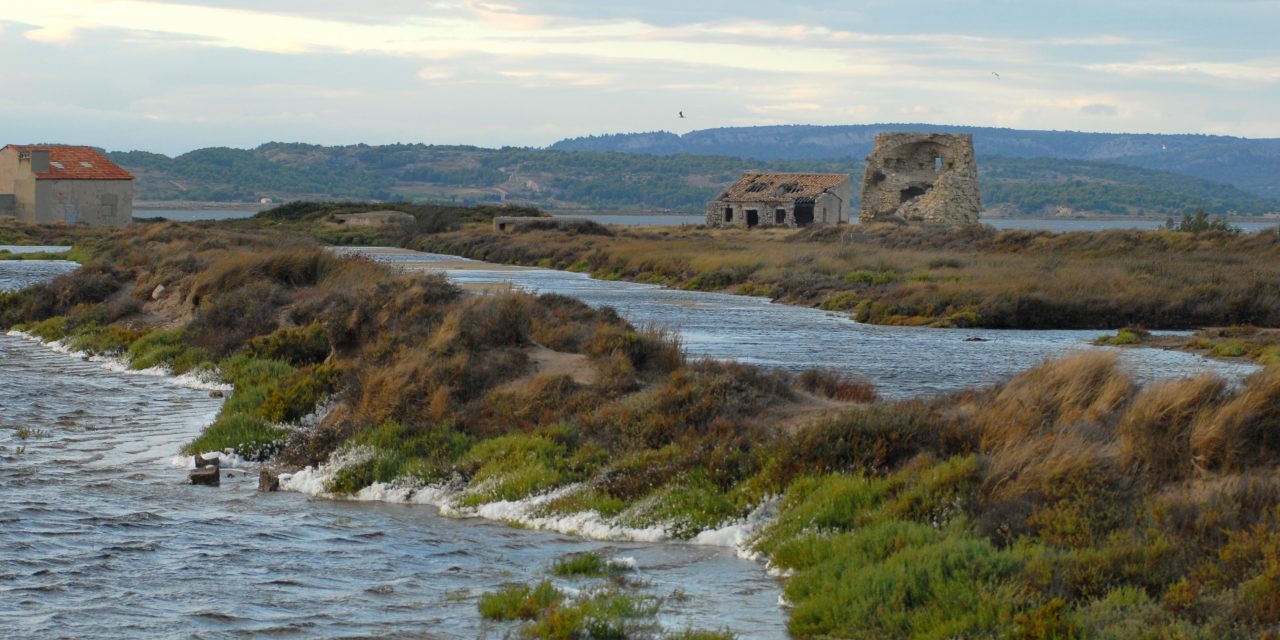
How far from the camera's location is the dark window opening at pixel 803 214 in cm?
7512

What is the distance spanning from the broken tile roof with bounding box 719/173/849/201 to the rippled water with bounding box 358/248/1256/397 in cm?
3348

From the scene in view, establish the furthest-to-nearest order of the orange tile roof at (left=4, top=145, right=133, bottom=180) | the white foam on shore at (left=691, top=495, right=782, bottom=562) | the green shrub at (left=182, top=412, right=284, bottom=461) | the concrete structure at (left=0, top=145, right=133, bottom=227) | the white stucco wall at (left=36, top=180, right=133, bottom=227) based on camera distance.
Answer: the orange tile roof at (left=4, top=145, right=133, bottom=180), the white stucco wall at (left=36, top=180, right=133, bottom=227), the concrete structure at (left=0, top=145, right=133, bottom=227), the green shrub at (left=182, top=412, right=284, bottom=461), the white foam on shore at (left=691, top=495, right=782, bottom=562)

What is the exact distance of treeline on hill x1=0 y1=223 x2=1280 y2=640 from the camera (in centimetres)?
934

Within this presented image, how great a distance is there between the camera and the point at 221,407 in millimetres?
19844

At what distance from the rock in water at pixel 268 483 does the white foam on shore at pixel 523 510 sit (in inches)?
4.6

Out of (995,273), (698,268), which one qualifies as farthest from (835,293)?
(698,268)

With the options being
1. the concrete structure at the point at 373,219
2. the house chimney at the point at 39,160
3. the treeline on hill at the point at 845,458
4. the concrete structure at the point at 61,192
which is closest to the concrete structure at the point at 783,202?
the concrete structure at the point at 373,219

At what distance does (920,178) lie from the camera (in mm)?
70812

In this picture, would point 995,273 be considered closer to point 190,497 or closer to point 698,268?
point 698,268

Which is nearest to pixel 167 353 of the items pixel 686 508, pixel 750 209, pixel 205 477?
pixel 205 477

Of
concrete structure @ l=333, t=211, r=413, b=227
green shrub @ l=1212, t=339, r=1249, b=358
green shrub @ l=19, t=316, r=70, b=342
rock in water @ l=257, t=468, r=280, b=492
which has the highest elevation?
concrete structure @ l=333, t=211, r=413, b=227

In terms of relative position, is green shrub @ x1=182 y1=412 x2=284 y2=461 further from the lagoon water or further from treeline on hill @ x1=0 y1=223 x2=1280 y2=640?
the lagoon water

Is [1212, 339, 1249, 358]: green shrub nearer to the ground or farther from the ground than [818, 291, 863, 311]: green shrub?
farther from the ground

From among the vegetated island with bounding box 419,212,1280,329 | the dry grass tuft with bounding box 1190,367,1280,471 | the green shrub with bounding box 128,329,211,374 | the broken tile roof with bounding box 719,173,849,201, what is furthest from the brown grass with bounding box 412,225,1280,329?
the dry grass tuft with bounding box 1190,367,1280,471
